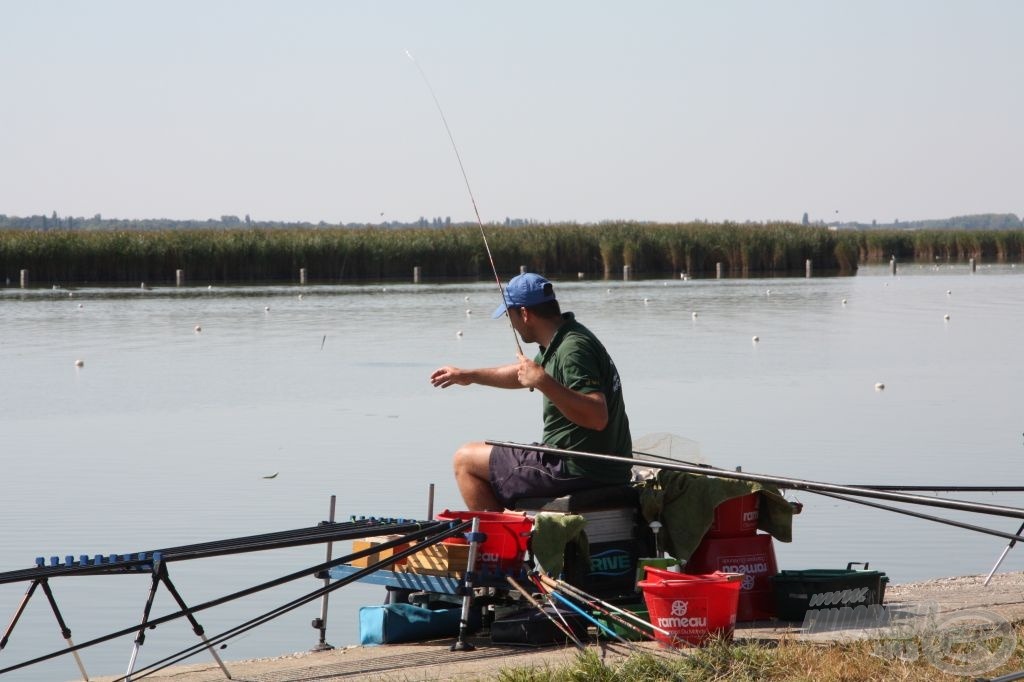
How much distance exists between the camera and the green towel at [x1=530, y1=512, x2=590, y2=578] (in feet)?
20.3

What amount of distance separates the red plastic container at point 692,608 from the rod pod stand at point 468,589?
0.74m

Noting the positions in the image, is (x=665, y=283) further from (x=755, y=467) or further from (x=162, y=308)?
(x=755, y=467)

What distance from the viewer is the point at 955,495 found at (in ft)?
35.9

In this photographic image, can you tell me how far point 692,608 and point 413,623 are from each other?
1.40m

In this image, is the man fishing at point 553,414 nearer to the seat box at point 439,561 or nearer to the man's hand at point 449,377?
the man's hand at point 449,377

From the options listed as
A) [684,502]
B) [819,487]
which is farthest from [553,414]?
[819,487]

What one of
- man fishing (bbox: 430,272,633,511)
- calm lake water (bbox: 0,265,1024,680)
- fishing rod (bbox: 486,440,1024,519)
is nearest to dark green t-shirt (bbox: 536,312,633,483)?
man fishing (bbox: 430,272,633,511)

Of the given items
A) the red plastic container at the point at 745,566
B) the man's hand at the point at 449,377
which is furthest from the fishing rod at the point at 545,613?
the man's hand at the point at 449,377

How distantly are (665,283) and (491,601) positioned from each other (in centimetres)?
4174

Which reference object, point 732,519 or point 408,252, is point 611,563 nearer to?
point 732,519

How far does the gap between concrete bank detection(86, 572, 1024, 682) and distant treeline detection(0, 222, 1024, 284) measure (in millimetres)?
41909

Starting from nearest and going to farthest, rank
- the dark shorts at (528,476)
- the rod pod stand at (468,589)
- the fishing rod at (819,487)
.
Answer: the fishing rod at (819,487) < the rod pod stand at (468,589) < the dark shorts at (528,476)

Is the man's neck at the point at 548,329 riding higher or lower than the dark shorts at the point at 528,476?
higher

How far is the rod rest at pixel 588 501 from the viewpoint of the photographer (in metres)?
6.52
